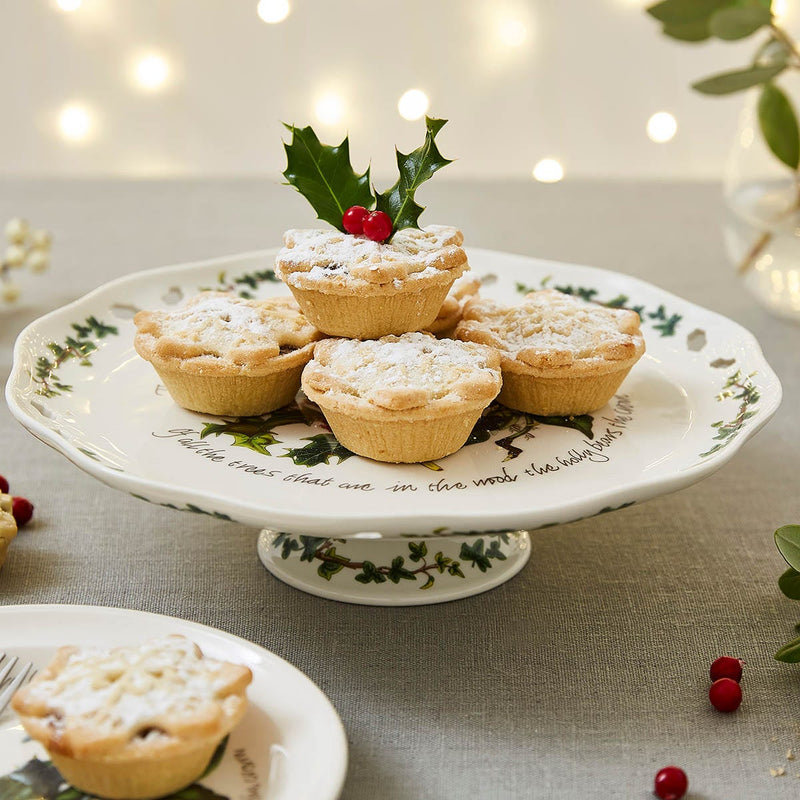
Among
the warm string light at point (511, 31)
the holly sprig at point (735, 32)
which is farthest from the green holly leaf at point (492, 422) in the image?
the warm string light at point (511, 31)

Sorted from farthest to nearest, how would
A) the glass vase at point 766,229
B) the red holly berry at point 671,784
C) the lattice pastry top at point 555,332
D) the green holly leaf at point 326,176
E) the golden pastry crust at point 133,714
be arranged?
the glass vase at point 766,229 → the green holly leaf at point 326,176 → the lattice pastry top at point 555,332 → the red holly berry at point 671,784 → the golden pastry crust at point 133,714

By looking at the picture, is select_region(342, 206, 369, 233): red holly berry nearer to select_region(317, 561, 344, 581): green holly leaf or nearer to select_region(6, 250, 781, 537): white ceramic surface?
select_region(6, 250, 781, 537): white ceramic surface

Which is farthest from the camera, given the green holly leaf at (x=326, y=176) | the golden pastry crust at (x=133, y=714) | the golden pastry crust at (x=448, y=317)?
the golden pastry crust at (x=448, y=317)

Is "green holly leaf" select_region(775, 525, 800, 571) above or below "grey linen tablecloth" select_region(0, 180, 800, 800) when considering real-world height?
above

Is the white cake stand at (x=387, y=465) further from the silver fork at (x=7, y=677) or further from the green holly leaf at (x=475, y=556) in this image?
the silver fork at (x=7, y=677)

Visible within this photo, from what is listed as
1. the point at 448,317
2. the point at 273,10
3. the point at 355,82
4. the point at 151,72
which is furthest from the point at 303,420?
the point at 151,72

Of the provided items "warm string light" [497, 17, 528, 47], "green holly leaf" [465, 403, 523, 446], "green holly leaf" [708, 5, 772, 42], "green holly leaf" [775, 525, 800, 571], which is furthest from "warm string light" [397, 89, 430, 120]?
"green holly leaf" [708, 5, 772, 42]
